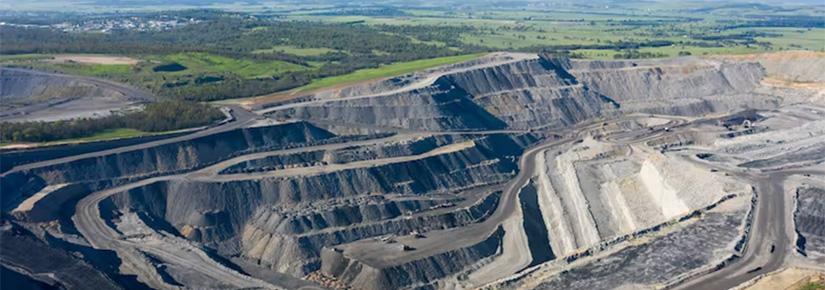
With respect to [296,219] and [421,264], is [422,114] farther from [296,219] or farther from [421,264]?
[421,264]

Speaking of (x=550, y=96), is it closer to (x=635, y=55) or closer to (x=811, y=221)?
(x=635, y=55)

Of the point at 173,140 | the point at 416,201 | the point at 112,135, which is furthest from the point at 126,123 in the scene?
the point at 416,201

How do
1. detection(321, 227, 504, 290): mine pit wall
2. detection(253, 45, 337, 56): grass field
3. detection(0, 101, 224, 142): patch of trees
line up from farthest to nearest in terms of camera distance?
detection(253, 45, 337, 56): grass field, detection(0, 101, 224, 142): patch of trees, detection(321, 227, 504, 290): mine pit wall

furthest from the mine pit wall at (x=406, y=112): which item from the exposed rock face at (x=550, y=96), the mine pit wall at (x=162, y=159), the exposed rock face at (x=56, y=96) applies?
the exposed rock face at (x=56, y=96)

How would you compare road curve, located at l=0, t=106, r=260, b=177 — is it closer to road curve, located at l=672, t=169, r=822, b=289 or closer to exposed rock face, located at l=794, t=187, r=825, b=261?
road curve, located at l=672, t=169, r=822, b=289

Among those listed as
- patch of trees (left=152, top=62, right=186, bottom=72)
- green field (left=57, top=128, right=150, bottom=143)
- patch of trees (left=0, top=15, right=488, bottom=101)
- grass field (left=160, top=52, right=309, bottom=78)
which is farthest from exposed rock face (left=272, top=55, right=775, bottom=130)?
patch of trees (left=152, top=62, right=186, bottom=72)

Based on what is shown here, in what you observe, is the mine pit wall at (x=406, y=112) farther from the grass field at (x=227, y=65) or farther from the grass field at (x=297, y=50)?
the grass field at (x=297, y=50)
